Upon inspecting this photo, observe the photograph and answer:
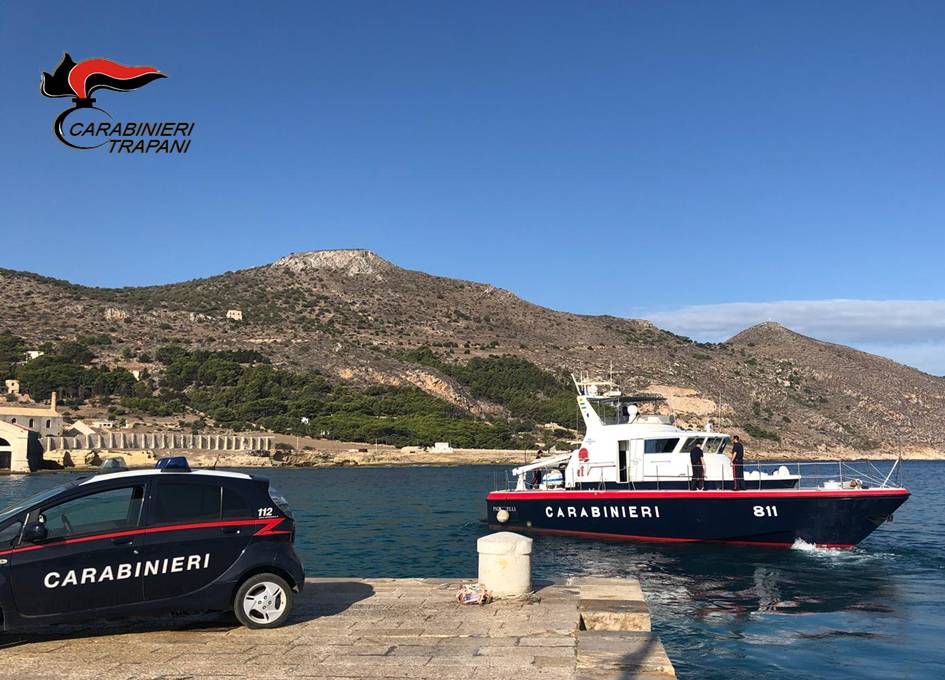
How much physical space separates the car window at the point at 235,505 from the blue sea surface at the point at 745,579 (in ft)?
24.4

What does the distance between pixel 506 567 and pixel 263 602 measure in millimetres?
3336

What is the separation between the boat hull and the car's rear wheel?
20.6 m

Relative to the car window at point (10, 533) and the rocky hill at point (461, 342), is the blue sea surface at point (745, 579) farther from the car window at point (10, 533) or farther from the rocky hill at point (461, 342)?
the rocky hill at point (461, 342)

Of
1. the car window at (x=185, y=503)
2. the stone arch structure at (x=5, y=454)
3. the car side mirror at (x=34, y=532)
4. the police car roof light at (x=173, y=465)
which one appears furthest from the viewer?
the stone arch structure at (x=5, y=454)

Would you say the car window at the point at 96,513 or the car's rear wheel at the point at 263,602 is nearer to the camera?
the car window at the point at 96,513

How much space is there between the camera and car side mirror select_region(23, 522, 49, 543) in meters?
9.20

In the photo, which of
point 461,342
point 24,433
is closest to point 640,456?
point 24,433

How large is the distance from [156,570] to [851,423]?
159 meters

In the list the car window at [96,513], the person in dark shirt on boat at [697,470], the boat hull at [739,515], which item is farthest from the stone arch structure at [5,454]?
the car window at [96,513]

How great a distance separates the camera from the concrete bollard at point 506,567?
38.5 ft

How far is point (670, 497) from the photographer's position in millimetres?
28812

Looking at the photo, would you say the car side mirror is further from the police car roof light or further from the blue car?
the police car roof light

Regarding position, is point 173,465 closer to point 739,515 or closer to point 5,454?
point 739,515

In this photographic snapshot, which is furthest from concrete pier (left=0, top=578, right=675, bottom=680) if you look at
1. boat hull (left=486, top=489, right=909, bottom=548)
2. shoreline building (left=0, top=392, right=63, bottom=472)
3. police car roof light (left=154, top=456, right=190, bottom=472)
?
shoreline building (left=0, top=392, right=63, bottom=472)
